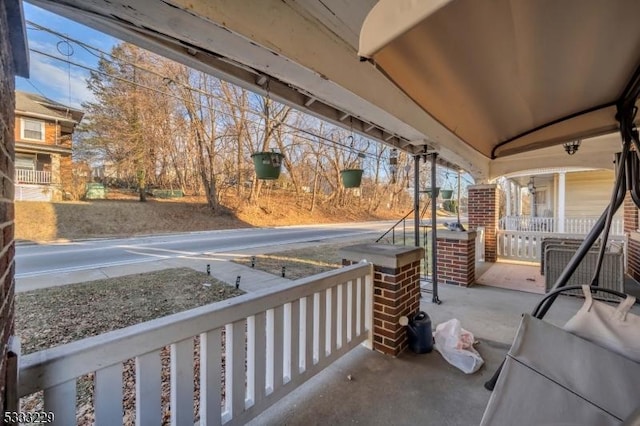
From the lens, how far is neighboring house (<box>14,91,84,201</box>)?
14078mm

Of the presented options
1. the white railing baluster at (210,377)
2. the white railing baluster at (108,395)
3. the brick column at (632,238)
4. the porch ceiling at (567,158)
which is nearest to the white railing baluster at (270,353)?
the white railing baluster at (210,377)

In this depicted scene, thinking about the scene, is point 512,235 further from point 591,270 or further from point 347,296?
point 347,296

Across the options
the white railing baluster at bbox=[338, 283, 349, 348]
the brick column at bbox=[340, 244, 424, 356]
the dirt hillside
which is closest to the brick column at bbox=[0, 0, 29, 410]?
the white railing baluster at bbox=[338, 283, 349, 348]

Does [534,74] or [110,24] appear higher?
[110,24]

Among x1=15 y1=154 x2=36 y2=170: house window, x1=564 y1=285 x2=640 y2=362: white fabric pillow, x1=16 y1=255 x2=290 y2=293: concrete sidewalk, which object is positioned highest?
x1=15 y1=154 x2=36 y2=170: house window

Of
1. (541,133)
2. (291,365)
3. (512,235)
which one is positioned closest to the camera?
(291,365)

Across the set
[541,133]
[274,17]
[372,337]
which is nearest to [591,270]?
[541,133]

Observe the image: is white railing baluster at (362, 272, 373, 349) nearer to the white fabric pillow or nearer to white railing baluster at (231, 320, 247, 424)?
white railing baluster at (231, 320, 247, 424)

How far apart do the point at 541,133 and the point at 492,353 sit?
1.96m

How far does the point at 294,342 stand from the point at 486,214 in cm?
639

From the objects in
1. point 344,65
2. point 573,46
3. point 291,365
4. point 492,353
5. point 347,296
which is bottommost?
point 492,353

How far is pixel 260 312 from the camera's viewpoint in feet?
5.80

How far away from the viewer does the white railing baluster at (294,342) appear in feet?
6.58

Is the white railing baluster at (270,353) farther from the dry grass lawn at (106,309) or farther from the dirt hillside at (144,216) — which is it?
the dirt hillside at (144,216)
